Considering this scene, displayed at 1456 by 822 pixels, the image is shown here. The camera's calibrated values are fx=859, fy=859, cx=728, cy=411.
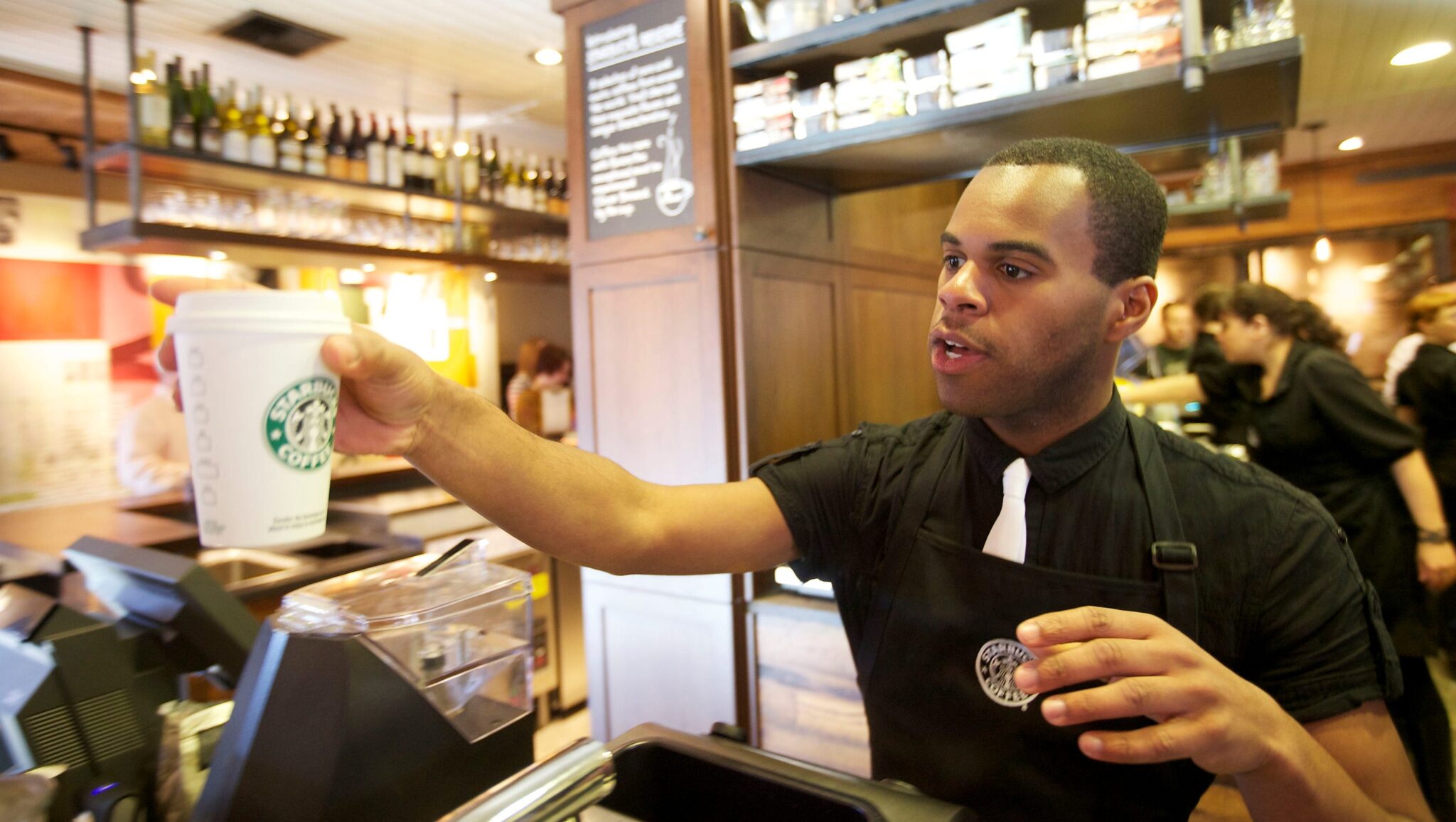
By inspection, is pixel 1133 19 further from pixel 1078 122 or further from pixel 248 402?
pixel 248 402

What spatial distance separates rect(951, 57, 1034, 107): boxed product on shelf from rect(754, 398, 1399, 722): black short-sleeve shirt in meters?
0.90

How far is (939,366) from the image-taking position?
111 centimetres

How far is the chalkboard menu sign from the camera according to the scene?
2283 mm

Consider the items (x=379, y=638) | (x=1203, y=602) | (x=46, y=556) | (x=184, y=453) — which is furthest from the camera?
(x=184, y=453)

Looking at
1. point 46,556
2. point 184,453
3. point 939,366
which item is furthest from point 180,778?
point 184,453

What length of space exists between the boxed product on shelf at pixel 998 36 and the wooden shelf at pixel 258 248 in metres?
2.84

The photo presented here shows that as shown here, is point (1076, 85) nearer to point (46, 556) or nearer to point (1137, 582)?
point (1137, 582)

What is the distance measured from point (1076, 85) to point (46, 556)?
3.35 m

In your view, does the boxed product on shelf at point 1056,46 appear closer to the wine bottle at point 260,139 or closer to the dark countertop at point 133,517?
the dark countertop at point 133,517

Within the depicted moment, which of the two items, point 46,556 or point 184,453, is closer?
point 46,556

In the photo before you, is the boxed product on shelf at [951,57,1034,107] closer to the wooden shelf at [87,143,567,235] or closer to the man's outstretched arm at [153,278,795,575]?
the man's outstretched arm at [153,278,795,575]

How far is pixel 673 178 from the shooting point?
2.30 m

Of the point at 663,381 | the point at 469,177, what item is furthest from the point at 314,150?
the point at 663,381

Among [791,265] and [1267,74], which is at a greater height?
[1267,74]
